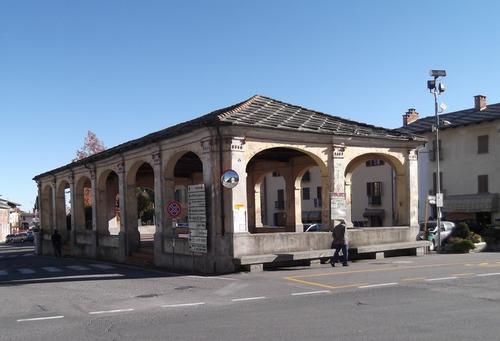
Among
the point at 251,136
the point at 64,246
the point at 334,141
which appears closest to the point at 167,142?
the point at 251,136

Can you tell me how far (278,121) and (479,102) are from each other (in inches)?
1147

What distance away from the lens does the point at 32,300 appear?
12562mm

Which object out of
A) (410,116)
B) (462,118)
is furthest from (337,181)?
(410,116)

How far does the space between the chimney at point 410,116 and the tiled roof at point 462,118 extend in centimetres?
310

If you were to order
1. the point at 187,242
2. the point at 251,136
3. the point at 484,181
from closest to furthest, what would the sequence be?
the point at 251,136 → the point at 187,242 → the point at 484,181

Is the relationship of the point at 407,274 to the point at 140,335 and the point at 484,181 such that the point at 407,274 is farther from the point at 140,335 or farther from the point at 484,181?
the point at 484,181

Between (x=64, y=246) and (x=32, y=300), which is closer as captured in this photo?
(x=32, y=300)

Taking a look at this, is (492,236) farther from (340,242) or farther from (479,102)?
(479,102)

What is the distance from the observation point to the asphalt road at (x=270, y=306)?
809cm

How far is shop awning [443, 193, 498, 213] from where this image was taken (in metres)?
37.5

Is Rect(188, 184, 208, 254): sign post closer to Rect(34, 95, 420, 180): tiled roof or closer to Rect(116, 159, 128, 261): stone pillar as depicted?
Rect(34, 95, 420, 180): tiled roof

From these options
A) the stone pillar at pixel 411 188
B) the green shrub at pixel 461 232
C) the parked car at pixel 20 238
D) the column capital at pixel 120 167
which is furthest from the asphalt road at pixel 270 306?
the parked car at pixel 20 238

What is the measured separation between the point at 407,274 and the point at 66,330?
954 cm

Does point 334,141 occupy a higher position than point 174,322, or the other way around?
point 334,141
